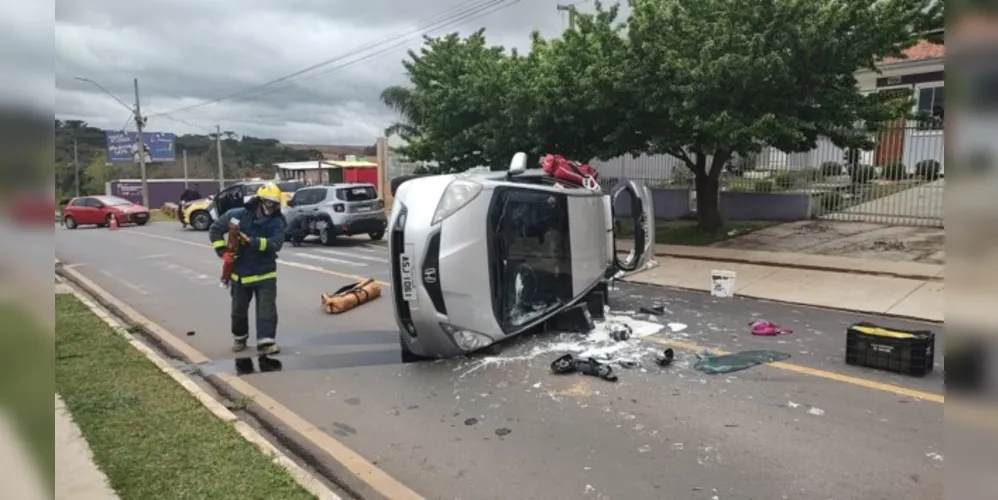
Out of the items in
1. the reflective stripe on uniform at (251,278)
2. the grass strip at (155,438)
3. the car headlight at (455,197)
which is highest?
the car headlight at (455,197)

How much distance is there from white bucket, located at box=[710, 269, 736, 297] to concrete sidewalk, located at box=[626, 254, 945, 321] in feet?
1.01

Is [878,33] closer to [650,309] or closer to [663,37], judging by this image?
[663,37]

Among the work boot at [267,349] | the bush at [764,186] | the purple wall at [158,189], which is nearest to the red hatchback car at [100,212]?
the purple wall at [158,189]

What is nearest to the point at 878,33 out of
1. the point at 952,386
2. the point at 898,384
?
the point at 898,384

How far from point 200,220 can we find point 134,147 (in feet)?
90.4

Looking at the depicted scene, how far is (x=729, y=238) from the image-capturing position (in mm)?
15758

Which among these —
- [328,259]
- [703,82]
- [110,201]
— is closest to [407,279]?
[703,82]

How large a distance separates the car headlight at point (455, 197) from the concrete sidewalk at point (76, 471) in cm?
327

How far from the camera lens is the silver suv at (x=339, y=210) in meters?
19.7

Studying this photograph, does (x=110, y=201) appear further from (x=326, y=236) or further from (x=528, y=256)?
(x=528, y=256)

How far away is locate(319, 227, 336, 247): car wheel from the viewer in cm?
1962

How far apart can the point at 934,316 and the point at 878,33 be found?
6.17 metres

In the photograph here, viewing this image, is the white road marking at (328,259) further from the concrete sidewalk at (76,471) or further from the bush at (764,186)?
the bush at (764,186)

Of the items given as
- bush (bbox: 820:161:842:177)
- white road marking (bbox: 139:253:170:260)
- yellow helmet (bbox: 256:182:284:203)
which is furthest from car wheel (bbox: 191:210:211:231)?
bush (bbox: 820:161:842:177)
